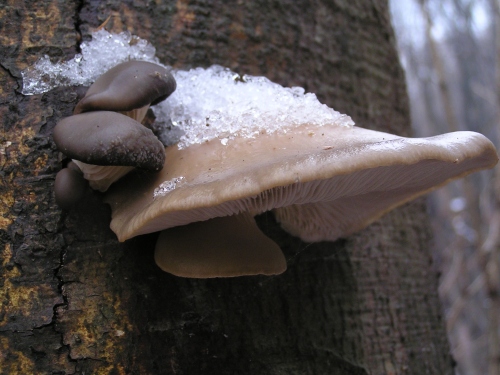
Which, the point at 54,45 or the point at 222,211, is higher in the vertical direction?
the point at 54,45

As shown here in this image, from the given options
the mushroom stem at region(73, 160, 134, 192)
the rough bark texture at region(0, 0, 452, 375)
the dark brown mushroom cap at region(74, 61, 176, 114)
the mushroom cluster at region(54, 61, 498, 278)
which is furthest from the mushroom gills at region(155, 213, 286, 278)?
the dark brown mushroom cap at region(74, 61, 176, 114)

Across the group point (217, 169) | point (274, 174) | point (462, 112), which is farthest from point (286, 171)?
point (462, 112)

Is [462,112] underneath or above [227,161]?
underneath

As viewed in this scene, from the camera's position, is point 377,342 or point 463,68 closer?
point 377,342

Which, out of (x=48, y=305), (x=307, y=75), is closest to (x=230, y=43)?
(x=307, y=75)

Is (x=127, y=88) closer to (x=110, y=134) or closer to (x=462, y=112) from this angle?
(x=110, y=134)

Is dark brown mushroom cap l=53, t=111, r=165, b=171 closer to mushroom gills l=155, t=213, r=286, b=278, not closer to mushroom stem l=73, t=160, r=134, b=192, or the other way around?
mushroom stem l=73, t=160, r=134, b=192

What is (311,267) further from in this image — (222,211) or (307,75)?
(307,75)
